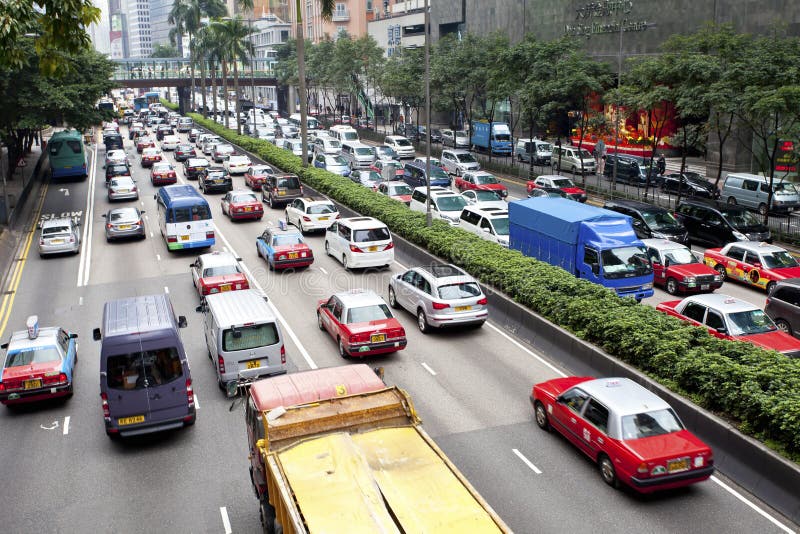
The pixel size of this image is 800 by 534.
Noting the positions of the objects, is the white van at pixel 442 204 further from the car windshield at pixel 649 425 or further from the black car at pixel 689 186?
the car windshield at pixel 649 425

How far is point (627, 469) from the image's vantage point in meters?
12.4

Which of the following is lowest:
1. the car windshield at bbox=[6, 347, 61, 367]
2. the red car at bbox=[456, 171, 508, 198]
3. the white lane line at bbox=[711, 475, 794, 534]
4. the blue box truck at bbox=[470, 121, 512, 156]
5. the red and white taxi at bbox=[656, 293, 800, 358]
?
the white lane line at bbox=[711, 475, 794, 534]

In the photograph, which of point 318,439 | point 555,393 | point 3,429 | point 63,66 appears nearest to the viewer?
point 318,439

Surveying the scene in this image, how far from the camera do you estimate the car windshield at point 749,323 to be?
18.5 meters

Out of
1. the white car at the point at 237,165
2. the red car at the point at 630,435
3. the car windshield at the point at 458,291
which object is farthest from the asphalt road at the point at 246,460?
the white car at the point at 237,165

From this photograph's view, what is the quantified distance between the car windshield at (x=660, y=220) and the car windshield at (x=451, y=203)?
792 centimetres

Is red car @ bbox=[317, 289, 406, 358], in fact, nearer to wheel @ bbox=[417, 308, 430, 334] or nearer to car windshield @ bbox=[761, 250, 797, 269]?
wheel @ bbox=[417, 308, 430, 334]

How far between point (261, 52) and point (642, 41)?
128049 millimetres

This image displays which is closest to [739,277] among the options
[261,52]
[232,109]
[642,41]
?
[642,41]

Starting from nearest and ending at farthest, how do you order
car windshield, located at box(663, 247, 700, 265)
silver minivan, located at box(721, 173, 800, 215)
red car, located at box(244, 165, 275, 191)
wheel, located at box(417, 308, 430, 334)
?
wheel, located at box(417, 308, 430, 334) → car windshield, located at box(663, 247, 700, 265) → silver minivan, located at box(721, 173, 800, 215) → red car, located at box(244, 165, 275, 191)

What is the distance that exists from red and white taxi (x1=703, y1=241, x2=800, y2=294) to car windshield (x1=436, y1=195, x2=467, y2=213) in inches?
441

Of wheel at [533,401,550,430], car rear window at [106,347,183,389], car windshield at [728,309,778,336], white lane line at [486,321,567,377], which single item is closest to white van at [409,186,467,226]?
white lane line at [486,321,567,377]

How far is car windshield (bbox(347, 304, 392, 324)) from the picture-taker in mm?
19438

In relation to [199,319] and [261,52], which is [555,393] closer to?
[199,319]
